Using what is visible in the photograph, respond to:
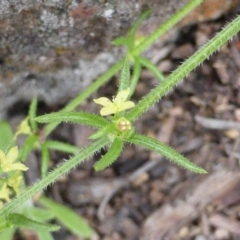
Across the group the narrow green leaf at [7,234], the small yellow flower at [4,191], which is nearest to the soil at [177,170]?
the narrow green leaf at [7,234]

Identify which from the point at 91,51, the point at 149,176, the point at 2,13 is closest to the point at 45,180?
the point at 2,13

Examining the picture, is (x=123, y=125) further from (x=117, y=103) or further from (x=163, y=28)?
(x=163, y=28)

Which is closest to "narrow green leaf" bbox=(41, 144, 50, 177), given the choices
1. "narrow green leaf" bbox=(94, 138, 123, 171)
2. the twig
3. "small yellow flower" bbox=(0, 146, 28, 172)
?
"small yellow flower" bbox=(0, 146, 28, 172)

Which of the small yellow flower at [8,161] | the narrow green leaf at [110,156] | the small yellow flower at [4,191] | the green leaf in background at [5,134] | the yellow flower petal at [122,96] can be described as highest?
the yellow flower petal at [122,96]

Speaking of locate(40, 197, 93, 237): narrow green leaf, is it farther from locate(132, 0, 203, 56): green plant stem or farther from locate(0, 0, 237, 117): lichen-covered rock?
locate(132, 0, 203, 56): green plant stem

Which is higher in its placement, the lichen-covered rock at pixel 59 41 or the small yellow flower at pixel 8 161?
the lichen-covered rock at pixel 59 41

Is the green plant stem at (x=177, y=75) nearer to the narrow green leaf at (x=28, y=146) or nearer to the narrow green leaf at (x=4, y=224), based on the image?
the narrow green leaf at (x=4, y=224)

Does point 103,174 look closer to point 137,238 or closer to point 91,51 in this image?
point 137,238
